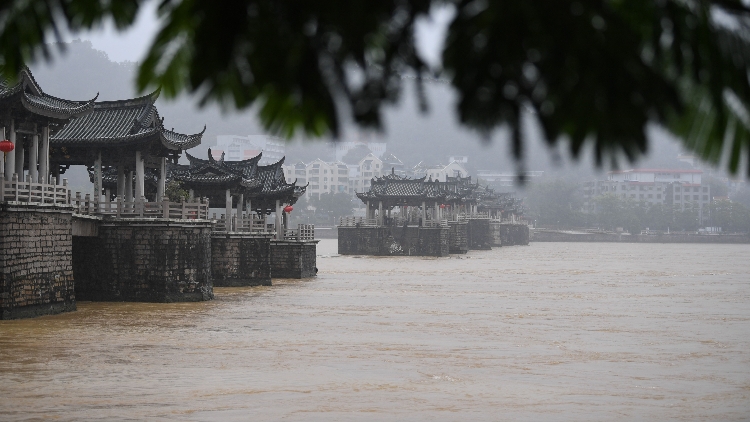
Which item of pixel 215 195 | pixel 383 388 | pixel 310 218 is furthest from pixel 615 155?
pixel 310 218

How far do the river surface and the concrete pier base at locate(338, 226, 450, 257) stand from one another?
39834 mm

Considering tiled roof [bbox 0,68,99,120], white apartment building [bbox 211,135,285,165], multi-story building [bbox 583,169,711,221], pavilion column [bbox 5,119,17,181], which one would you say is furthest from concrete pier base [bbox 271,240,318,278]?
multi-story building [bbox 583,169,711,221]

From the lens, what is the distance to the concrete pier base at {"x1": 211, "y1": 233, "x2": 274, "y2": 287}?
104 feet

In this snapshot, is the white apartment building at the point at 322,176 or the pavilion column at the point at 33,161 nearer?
the pavilion column at the point at 33,161

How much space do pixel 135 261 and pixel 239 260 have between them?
27.0 ft

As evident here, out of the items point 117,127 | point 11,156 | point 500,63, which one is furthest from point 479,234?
point 500,63

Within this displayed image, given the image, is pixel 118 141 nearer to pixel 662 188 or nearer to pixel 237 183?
pixel 237 183

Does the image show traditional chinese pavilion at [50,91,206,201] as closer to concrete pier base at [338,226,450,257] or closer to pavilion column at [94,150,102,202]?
pavilion column at [94,150,102,202]

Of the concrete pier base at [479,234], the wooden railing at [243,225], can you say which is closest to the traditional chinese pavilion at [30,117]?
the wooden railing at [243,225]

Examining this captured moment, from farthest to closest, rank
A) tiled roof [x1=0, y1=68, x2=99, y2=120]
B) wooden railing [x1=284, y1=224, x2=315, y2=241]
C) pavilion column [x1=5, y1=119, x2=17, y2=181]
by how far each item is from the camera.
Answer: wooden railing [x1=284, y1=224, x2=315, y2=241], pavilion column [x1=5, y1=119, x2=17, y2=181], tiled roof [x1=0, y1=68, x2=99, y2=120]

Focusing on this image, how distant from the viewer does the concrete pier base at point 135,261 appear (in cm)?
2455

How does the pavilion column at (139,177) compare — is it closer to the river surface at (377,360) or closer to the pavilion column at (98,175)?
the pavilion column at (98,175)

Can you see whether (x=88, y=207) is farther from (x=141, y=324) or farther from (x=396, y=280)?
(x=396, y=280)

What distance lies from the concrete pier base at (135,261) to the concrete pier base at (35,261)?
2892 millimetres
